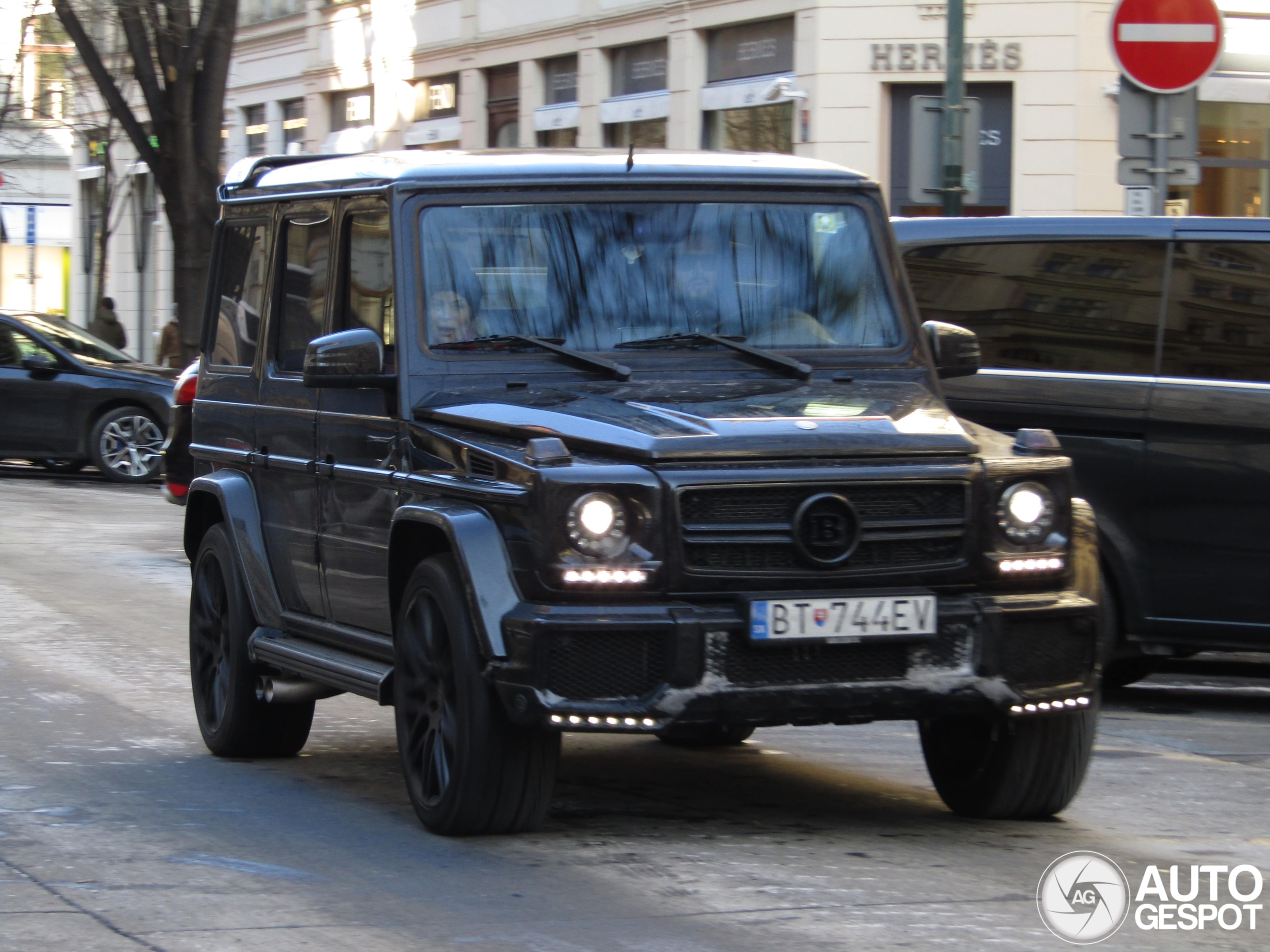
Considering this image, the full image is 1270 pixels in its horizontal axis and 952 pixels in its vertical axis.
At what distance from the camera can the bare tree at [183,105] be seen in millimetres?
24844

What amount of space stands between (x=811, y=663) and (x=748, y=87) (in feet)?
67.5

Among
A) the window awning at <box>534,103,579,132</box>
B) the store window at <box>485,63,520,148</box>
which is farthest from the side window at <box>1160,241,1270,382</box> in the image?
the store window at <box>485,63,520,148</box>

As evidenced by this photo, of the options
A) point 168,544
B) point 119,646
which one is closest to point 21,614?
point 119,646

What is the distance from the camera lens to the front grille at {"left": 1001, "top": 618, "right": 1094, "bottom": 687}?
580cm

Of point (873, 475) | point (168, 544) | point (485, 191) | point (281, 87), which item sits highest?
point (281, 87)

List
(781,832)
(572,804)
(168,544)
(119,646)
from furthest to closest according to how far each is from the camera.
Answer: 1. (168,544)
2. (119,646)
3. (572,804)
4. (781,832)

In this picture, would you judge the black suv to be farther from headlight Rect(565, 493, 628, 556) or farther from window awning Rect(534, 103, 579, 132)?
window awning Rect(534, 103, 579, 132)

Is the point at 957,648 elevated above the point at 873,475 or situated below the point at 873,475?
below

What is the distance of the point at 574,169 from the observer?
6719 mm

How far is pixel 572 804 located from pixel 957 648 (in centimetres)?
142

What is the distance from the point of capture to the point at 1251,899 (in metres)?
5.43

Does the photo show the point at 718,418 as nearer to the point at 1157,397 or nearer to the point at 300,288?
the point at 300,288

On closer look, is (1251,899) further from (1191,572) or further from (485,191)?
(1191,572)

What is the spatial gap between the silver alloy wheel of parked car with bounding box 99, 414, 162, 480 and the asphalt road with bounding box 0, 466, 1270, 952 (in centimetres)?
1248
